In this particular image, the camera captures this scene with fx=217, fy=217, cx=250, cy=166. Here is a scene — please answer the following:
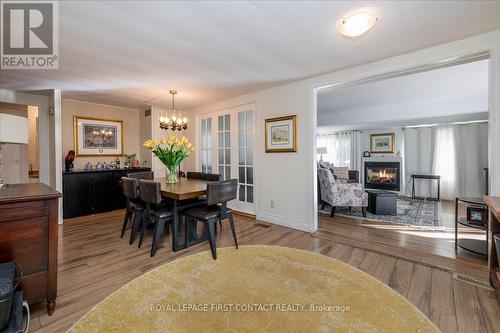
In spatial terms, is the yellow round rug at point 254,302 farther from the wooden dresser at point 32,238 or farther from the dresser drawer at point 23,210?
the dresser drawer at point 23,210

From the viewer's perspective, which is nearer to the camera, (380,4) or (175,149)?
(380,4)

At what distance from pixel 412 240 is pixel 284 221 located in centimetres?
177

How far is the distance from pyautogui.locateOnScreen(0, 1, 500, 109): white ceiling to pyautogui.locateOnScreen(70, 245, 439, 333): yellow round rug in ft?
7.42

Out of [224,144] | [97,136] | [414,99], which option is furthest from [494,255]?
[97,136]

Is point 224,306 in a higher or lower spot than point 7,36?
lower

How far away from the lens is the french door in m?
4.29

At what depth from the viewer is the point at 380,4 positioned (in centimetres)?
165

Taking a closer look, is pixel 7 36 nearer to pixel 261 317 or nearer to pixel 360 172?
pixel 261 317

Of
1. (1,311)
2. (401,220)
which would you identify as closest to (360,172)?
(401,220)

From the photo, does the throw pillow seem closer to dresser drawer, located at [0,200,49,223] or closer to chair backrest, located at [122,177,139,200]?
chair backrest, located at [122,177,139,200]

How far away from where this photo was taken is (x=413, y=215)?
4.28 meters

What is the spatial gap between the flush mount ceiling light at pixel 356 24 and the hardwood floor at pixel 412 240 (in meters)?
2.39

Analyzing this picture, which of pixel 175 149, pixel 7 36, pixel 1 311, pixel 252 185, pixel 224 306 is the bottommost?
pixel 224 306

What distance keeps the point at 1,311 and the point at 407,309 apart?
254 centimetres
